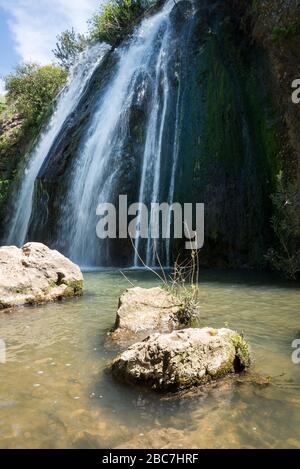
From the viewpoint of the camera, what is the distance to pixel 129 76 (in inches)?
726

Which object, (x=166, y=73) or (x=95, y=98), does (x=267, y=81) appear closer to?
(x=166, y=73)

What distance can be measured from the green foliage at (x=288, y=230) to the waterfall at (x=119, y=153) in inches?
137

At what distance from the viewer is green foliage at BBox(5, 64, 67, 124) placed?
2666cm

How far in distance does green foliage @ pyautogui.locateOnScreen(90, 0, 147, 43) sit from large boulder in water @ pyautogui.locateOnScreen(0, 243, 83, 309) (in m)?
16.8

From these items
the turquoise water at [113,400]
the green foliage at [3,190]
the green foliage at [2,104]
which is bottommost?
the turquoise water at [113,400]

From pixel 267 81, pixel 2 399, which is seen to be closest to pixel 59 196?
pixel 267 81

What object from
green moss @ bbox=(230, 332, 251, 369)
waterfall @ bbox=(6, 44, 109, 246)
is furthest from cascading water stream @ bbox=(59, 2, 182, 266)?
green moss @ bbox=(230, 332, 251, 369)

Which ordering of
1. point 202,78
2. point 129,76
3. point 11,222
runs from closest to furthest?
point 202,78, point 129,76, point 11,222

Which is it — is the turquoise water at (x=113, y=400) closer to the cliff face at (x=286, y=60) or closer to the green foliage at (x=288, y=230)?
the green foliage at (x=288, y=230)

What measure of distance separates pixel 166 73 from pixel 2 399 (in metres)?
15.0

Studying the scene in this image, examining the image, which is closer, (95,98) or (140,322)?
(140,322)

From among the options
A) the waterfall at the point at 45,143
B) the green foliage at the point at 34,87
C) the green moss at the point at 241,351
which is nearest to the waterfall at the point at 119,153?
the waterfall at the point at 45,143

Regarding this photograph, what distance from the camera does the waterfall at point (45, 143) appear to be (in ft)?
65.5

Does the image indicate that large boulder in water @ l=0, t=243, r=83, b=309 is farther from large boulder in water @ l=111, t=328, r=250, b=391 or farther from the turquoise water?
large boulder in water @ l=111, t=328, r=250, b=391
